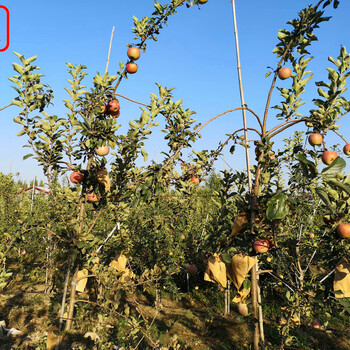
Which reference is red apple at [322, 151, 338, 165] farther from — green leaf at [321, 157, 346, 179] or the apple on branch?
the apple on branch

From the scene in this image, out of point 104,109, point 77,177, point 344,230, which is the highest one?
point 104,109

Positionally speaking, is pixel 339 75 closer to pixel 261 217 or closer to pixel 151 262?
pixel 261 217

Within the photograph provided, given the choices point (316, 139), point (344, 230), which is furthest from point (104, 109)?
point (344, 230)

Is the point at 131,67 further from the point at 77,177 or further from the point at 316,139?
the point at 316,139

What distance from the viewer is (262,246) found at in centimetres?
203

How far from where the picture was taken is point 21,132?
2285mm

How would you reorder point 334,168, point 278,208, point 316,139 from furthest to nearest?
1. point 316,139
2. point 278,208
3. point 334,168

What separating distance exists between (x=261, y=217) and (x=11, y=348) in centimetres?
384

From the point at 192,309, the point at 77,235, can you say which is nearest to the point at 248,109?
the point at 77,235

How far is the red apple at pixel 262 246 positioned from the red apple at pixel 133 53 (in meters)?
1.77

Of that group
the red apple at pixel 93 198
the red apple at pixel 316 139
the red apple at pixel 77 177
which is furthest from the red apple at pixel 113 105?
the red apple at pixel 316 139

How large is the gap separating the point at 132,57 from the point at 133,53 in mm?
33

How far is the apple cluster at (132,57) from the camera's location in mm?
2418

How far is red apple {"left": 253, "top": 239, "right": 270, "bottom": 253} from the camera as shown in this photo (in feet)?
6.65
